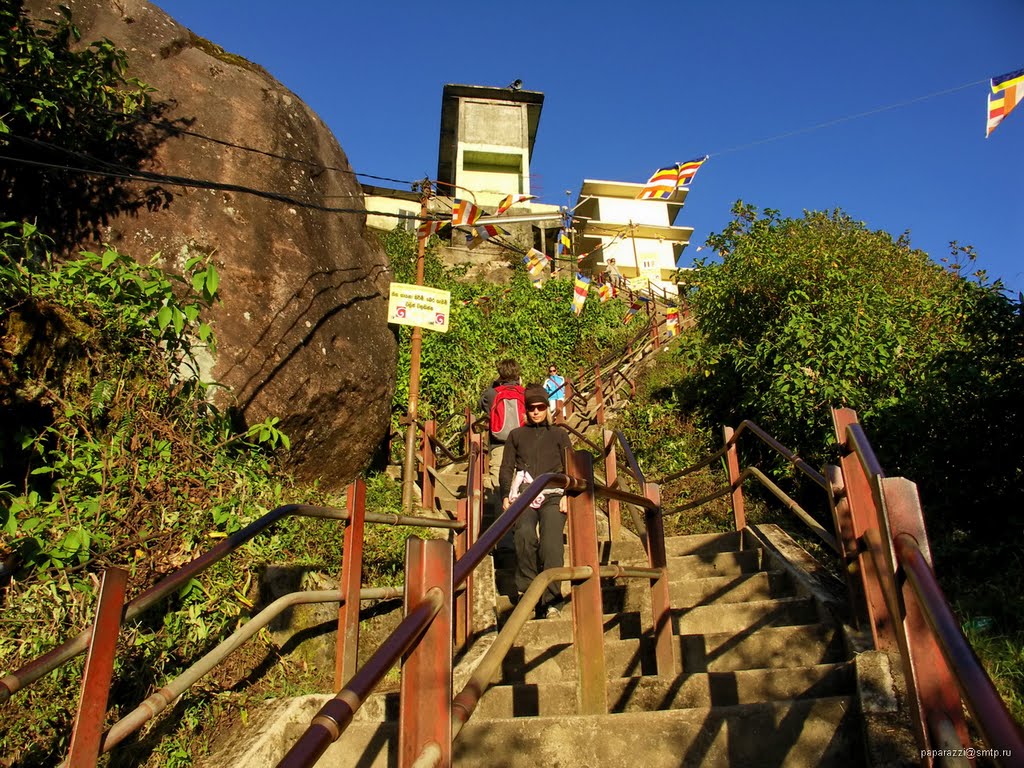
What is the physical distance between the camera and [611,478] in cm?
711

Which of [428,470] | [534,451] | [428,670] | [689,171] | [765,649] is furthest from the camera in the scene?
[689,171]

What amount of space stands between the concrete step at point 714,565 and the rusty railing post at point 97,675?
407cm

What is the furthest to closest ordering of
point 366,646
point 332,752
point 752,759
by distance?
point 366,646
point 332,752
point 752,759

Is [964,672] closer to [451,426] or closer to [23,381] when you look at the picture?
[23,381]

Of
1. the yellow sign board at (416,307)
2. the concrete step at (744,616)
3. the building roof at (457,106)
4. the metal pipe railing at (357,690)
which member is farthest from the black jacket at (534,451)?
the building roof at (457,106)

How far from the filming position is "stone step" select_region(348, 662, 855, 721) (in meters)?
3.56

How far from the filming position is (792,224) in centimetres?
1224

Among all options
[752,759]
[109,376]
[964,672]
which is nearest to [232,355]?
[109,376]

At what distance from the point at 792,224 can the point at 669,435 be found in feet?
12.9

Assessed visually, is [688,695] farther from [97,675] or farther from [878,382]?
[878,382]

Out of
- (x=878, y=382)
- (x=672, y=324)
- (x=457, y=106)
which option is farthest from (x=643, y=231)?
(x=878, y=382)

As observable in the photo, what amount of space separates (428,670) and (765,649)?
302cm

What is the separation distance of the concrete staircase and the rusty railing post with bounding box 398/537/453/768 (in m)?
1.23

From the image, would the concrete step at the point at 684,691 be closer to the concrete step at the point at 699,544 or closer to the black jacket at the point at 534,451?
the black jacket at the point at 534,451
